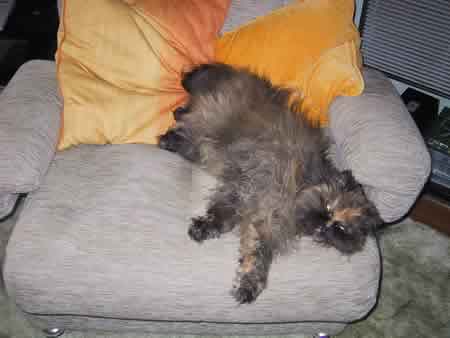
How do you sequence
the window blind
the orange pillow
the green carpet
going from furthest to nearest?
1. the window blind
2. the green carpet
3. the orange pillow

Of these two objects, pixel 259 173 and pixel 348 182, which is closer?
pixel 348 182

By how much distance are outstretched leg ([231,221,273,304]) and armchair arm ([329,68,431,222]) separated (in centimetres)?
43

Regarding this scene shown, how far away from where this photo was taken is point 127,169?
5.02 ft

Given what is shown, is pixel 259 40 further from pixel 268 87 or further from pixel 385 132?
pixel 385 132

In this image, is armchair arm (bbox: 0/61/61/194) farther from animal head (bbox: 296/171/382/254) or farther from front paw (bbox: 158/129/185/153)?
animal head (bbox: 296/171/382/254)

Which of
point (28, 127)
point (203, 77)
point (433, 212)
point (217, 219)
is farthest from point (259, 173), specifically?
point (433, 212)

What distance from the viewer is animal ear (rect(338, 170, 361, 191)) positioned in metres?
1.41

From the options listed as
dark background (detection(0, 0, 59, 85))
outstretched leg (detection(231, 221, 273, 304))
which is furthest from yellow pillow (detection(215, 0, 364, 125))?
dark background (detection(0, 0, 59, 85))

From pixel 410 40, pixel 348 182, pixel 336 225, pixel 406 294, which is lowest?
pixel 406 294

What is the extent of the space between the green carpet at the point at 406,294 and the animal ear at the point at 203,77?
1.14m

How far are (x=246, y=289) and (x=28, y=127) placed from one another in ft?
3.40

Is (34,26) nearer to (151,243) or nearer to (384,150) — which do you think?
(151,243)

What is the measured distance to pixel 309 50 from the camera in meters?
1.61

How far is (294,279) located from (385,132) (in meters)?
0.64
